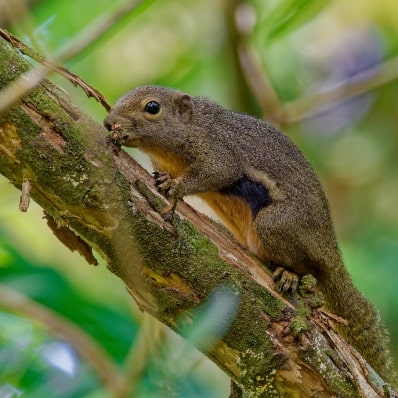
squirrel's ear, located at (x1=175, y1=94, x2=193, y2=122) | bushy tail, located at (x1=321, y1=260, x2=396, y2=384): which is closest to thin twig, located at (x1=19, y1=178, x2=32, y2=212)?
squirrel's ear, located at (x1=175, y1=94, x2=193, y2=122)

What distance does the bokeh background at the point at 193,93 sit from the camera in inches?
116

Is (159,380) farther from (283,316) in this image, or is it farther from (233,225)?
(233,225)

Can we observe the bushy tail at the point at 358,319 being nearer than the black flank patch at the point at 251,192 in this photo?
Yes

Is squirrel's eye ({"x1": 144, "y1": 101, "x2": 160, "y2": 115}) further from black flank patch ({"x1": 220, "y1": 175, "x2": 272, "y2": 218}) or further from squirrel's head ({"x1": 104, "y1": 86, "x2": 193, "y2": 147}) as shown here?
black flank patch ({"x1": 220, "y1": 175, "x2": 272, "y2": 218})

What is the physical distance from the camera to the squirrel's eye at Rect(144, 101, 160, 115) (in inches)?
185

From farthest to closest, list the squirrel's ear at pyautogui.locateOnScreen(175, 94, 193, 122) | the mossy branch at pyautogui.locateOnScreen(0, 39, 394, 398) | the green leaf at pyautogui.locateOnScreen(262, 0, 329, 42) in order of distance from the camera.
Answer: the squirrel's ear at pyautogui.locateOnScreen(175, 94, 193, 122) < the green leaf at pyautogui.locateOnScreen(262, 0, 329, 42) < the mossy branch at pyautogui.locateOnScreen(0, 39, 394, 398)

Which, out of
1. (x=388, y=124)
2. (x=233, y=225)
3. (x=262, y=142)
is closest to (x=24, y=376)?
(x=233, y=225)

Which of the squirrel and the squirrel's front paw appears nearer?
the squirrel's front paw

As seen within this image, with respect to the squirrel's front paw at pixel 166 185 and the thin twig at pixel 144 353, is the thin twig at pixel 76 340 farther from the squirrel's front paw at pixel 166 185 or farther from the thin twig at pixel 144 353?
the squirrel's front paw at pixel 166 185

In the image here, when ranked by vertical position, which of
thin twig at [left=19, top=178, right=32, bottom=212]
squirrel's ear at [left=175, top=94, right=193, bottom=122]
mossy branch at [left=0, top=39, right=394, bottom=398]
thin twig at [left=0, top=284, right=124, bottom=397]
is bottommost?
thin twig at [left=0, top=284, right=124, bottom=397]

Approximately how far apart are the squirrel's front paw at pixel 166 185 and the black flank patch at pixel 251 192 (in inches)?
25.3

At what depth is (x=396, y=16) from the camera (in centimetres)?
743

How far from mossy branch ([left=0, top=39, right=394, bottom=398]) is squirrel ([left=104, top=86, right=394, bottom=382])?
2.19ft

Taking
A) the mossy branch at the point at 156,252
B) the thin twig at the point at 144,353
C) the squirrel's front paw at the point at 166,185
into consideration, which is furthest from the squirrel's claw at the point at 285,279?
the thin twig at the point at 144,353
